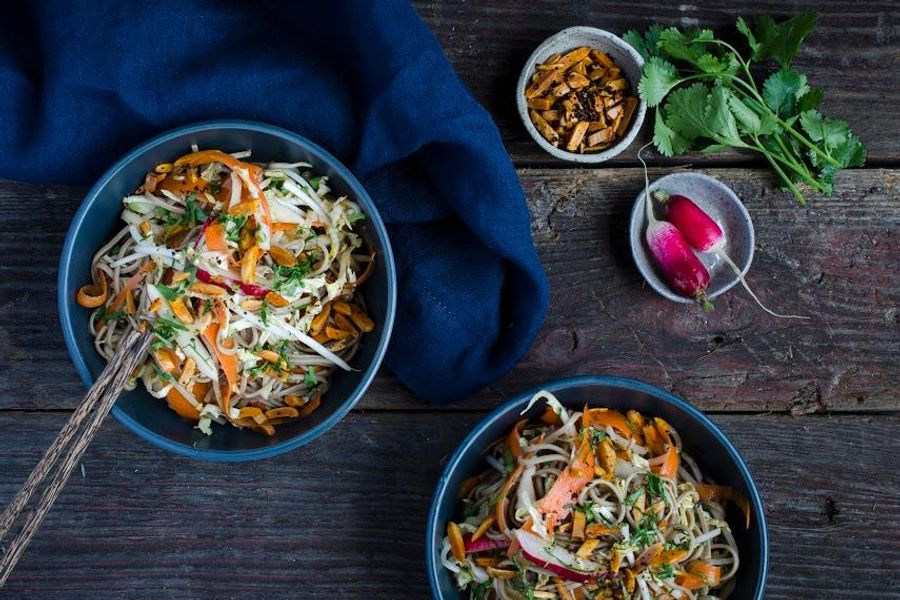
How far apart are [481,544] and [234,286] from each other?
2.45ft

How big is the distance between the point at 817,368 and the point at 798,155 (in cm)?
53

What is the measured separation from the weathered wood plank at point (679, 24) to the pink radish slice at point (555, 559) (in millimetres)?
899

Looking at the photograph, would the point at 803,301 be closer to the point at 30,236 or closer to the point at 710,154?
the point at 710,154

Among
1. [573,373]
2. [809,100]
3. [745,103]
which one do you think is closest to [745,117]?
[745,103]

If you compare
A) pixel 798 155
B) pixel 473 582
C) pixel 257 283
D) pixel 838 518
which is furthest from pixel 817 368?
pixel 257 283

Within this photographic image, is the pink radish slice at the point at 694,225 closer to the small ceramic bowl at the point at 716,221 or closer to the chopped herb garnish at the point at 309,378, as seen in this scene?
the small ceramic bowl at the point at 716,221

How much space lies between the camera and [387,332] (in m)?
1.85

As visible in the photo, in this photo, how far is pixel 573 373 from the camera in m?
2.18

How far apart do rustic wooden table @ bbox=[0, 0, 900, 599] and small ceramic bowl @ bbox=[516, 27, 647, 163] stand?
0.28ft

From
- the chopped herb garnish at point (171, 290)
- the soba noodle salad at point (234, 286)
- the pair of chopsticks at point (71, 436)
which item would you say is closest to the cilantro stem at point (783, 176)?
the soba noodle salad at point (234, 286)

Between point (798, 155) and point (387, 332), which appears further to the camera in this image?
point (798, 155)

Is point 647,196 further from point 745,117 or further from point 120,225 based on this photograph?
point 120,225

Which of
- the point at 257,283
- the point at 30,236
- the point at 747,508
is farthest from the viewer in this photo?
the point at 30,236

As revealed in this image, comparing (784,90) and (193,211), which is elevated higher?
(784,90)
